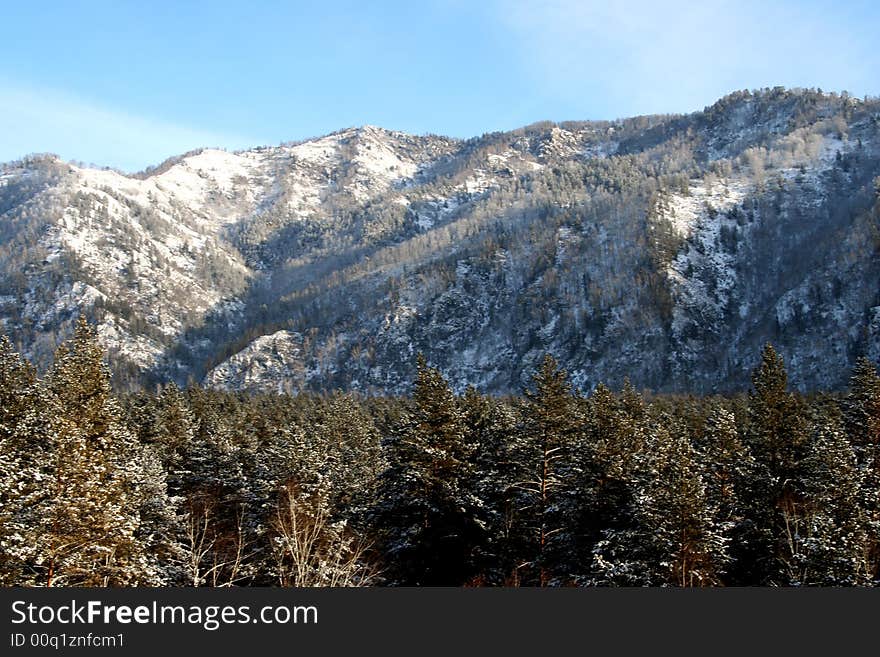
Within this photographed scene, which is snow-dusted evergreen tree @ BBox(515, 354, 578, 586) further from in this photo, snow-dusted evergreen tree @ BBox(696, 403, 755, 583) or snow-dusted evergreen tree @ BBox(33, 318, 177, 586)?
snow-dusted evergreen tree @ BBox(33, 318, 177, 586)

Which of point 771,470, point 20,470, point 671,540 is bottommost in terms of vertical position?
point 671,540

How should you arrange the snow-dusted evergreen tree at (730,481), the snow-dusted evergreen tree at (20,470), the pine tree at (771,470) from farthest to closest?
the snow-dusted evergreen tree at (730,481)
the pine tree at (771,470)
the snow-dusted evergreen tree at (20,470)

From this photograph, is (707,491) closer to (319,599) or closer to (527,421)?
(527,421)

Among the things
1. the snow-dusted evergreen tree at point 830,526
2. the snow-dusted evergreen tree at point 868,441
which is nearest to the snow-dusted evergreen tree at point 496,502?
the snow-dusted evergreen tree at point 830,526

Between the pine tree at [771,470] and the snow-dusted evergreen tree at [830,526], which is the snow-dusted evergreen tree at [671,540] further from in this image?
the pine tree at [771,470]

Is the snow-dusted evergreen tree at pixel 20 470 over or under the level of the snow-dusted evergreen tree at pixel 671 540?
over

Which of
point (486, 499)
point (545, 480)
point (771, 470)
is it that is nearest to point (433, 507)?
point (486, 499)

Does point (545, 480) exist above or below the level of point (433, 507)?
above

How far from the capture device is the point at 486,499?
121 feet

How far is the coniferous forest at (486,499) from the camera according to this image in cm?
2441

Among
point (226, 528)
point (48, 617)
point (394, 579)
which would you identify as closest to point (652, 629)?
point (48, 617)

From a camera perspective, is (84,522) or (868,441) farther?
(868,441)

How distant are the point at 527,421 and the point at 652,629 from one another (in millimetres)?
20507

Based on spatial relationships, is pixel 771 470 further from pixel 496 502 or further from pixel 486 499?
pixel 486 499
